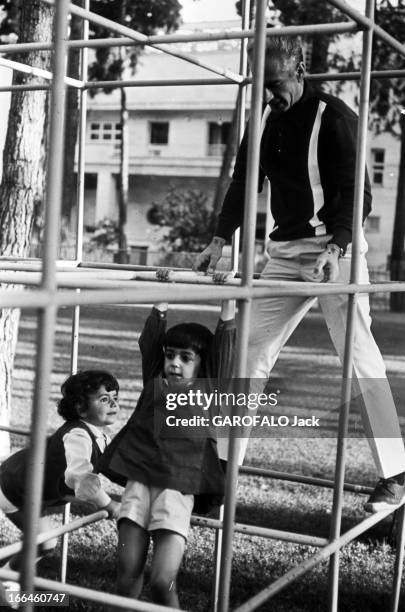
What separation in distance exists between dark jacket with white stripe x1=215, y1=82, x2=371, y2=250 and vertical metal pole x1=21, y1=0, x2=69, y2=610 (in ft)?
5.24

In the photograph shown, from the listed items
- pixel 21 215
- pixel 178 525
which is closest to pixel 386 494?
pixel 178 525

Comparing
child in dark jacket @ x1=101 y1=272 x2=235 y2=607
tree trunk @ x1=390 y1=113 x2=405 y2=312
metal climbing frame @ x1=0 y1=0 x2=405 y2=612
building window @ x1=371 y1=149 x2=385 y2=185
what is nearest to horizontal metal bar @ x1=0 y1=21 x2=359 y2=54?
metal climbing frame @ x1=0 y1=0 x2=405 y2=612

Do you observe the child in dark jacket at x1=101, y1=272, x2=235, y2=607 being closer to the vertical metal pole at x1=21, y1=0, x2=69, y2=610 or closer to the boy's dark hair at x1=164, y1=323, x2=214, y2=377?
the boy's dark hair at x1=164, y1=323, x2=214, y2=377

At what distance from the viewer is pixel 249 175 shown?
210 cm

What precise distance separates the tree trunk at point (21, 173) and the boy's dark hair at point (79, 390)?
222 centimetres

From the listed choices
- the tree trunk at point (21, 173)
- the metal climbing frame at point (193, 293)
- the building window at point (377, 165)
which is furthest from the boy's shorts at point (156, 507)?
the building window at point (377, 165)

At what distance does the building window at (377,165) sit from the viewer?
3375cm

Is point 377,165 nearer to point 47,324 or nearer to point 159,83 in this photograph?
point 159,83

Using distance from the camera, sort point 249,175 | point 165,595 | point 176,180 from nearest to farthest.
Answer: point 249,175 → point 165,595 → point 176,180

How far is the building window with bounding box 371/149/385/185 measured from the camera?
33.8m

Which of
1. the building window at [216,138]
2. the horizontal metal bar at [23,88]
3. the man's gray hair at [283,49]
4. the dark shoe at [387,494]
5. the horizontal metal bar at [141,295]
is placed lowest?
the dark shoe at [387,494]

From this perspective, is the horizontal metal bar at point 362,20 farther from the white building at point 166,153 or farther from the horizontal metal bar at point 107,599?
the white building at point 166,153

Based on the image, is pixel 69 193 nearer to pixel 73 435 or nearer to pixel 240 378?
pixel 73 435

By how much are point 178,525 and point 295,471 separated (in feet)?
13.5
